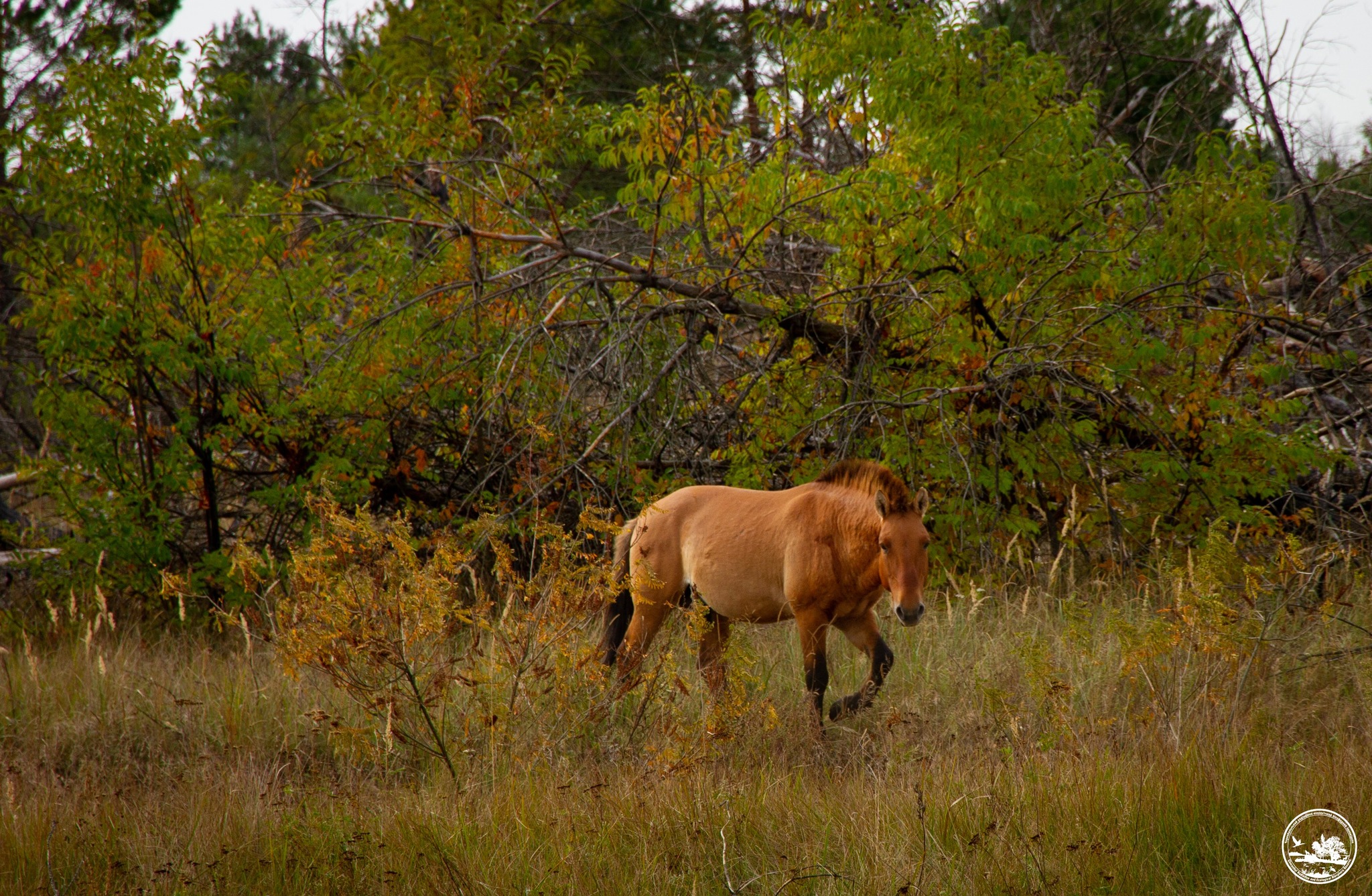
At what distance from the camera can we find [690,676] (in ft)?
21.3

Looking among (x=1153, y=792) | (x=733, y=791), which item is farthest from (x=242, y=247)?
(x=1153, y=792)

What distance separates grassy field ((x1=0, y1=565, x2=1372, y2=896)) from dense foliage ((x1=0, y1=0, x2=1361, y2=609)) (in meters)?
1.44

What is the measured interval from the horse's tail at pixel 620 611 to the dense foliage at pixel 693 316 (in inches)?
47.2

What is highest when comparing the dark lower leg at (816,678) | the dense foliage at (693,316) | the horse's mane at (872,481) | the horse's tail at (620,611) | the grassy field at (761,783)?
the dense foliage at (693,316)

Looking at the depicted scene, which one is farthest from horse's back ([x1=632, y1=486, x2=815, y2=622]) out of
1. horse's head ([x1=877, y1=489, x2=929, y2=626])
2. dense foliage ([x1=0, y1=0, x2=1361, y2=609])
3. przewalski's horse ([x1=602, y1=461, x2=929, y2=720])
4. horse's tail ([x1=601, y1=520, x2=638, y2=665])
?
dense foliage ([x1=0, y1=0, x2=1361, y2=609])

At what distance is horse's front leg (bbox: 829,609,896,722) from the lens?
221 inches

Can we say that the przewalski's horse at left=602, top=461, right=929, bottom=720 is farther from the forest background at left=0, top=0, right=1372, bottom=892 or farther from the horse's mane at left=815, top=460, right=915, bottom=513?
the forest background at left=0, top=0, right=1372, bottom=892

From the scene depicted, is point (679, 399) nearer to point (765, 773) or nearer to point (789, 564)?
point (789, 564)

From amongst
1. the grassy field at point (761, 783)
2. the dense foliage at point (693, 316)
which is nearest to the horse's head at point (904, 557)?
the grassy field at point (761, 783)

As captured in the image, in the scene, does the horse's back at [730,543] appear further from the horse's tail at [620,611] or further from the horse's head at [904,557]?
the horse's head at [904,557]

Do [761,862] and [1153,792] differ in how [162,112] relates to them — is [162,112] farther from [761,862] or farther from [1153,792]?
[1153,792]

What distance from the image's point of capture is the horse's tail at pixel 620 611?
629 centimetres

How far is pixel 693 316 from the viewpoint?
8.23 m

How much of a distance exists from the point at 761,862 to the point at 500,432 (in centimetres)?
511
